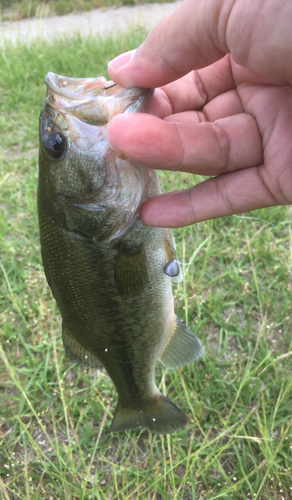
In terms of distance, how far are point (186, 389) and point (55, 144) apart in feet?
4.99

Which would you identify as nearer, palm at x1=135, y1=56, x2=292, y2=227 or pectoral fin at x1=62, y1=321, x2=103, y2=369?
palm at x1=135, y1=56, x2=292, y2=227

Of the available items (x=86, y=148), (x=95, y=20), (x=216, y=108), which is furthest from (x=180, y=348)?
(x=95, y=20)

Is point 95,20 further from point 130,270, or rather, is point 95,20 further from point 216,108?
point 130,270

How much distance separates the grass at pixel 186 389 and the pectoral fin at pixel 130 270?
68 centimetres

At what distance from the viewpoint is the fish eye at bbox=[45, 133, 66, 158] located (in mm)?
1206

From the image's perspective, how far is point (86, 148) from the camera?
121 centimetres

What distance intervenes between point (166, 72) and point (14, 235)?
241 cm

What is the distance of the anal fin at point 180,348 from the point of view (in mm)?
1700

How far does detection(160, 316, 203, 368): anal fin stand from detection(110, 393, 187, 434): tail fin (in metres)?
0.20

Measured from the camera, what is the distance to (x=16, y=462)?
196 cm

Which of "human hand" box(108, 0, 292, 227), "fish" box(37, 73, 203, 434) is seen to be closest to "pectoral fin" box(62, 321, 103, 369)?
"fish" box(37, 73, 203, 434)

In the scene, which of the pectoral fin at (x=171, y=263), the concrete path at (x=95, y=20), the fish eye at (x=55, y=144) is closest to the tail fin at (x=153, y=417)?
the pectoral fin at (x=171, y=263)

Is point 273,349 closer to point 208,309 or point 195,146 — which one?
point 208,309

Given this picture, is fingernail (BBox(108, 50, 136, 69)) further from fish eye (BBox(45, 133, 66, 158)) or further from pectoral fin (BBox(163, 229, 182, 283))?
pectoral fin (BBox(163, 229, 182, 283))
